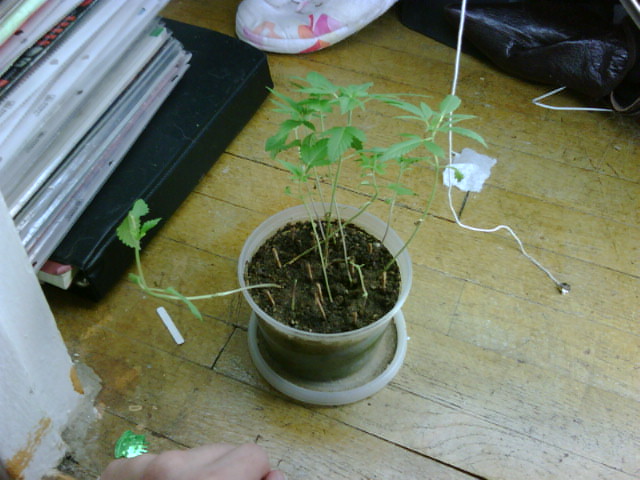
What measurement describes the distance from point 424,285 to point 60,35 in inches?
30.8

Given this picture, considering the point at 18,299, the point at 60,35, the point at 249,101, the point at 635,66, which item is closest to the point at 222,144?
the point at 249,101

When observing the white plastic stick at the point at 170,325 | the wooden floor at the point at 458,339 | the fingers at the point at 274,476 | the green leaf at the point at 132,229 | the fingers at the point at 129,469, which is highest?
the green leaf at the point at 132,229

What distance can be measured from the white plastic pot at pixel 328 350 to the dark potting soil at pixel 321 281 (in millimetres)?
21

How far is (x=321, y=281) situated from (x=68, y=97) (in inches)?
22.5

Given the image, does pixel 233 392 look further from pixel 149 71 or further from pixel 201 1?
pixel 201 1

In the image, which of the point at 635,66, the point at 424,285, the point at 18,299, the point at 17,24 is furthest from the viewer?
the point at 635,66

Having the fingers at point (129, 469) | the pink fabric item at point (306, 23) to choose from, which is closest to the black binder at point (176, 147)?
the pink fabric item at point (306, 23)

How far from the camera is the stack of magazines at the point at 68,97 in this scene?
998mm

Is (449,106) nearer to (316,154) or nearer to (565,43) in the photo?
(316,154)

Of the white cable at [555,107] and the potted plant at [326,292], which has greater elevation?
the potted plant at [326,292]

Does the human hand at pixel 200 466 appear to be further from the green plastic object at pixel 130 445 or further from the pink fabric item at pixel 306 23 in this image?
the pink fabric item at pixel 306 23

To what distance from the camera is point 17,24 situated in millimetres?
904

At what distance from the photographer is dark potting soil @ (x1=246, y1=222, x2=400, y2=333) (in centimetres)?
94

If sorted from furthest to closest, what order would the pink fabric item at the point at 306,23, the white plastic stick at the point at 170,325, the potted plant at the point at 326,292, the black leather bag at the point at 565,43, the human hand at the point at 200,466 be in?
the pink fabric item at the point at 306,23 < the black leather bag at the point at 565,43 < the white plastic stick at the point at 170,325 < the potted plant at the point at 326,292 < the human hand at the point at 200,466
